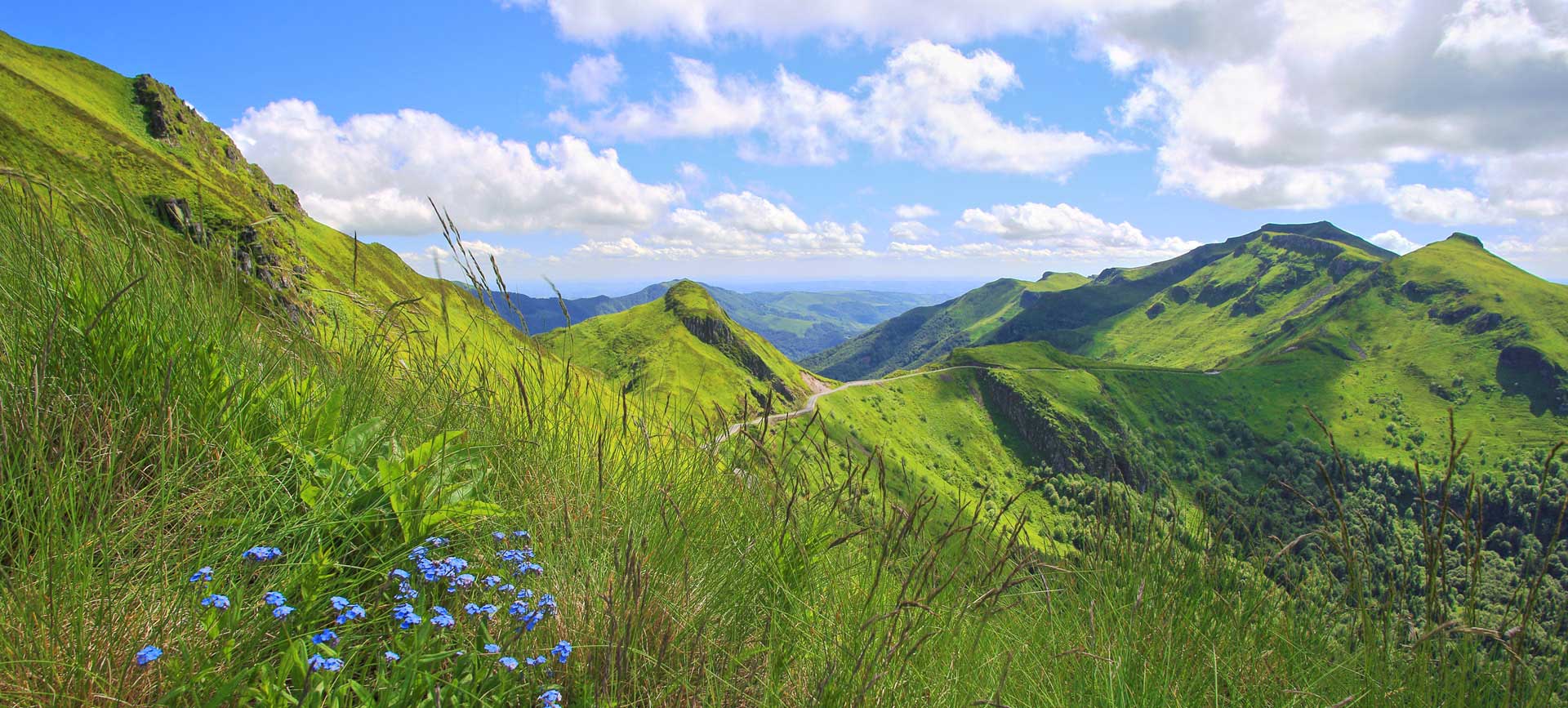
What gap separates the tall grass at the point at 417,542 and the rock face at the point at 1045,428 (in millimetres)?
168890

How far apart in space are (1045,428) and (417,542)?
621ft

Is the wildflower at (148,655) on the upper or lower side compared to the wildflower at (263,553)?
lower

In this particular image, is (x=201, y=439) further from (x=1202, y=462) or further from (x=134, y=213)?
(x=1202, y=462)

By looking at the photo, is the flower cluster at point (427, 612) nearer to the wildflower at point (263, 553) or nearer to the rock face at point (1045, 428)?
the wildflower at point (263, 553)

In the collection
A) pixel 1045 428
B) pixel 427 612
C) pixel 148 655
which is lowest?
pixel 1045 428

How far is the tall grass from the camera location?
2.43 meters

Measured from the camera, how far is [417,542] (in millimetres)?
3291

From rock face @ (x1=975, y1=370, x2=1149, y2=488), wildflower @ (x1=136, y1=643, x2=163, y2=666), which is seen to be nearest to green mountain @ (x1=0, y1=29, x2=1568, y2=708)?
wildflower @ (x1=136, y1=643, x2=163, y2=666)

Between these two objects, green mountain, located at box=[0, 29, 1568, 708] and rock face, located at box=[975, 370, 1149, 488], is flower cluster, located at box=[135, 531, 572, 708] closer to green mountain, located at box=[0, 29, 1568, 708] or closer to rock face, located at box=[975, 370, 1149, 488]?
green mountain, located at box=[0, 29, 1568, 708]

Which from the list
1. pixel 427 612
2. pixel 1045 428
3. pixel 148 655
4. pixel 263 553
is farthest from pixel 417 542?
pixel 1045 428

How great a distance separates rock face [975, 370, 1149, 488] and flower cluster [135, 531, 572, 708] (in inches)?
6739

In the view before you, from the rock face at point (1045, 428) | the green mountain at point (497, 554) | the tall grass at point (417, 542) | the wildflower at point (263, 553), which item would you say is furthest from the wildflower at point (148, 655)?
the rock face at point (1045, 428)

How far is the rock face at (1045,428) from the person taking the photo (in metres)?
167

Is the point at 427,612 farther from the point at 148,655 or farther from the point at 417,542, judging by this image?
the point at 148,655
